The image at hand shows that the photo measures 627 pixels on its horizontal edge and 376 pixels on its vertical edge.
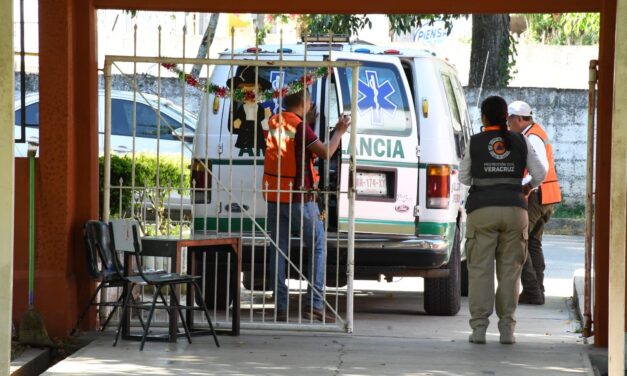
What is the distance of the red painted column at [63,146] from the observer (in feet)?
29.4

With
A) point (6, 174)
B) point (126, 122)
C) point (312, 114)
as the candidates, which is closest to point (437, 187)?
point (312, 114)

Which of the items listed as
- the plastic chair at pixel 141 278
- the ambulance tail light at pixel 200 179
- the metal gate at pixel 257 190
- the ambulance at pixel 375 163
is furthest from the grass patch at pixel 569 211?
the plastic chair at pixel 141 278

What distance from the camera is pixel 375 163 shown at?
10.4 m

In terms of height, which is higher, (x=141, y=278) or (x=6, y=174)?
(x=6, y=174)

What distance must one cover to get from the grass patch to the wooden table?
41.8ft

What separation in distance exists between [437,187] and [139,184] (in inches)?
166

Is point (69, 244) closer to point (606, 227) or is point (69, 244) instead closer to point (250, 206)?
point (250, 206)

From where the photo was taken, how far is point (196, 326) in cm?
934

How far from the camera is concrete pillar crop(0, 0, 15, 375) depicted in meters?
5.71

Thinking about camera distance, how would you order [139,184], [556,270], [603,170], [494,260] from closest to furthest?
[603,170] → [494,260] → [139,184] → [556,270]

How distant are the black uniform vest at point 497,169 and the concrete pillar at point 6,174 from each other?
423 centimetres

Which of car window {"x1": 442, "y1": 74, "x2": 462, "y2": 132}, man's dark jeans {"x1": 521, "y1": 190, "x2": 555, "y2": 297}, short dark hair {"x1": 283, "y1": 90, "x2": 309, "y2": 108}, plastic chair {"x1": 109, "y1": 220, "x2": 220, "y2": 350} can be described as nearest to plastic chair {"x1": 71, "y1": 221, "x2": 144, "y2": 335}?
plastic chair {"x1": 109, "y1": 220, "x2": 220, "y2": 350}

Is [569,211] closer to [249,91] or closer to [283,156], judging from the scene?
[283,156]

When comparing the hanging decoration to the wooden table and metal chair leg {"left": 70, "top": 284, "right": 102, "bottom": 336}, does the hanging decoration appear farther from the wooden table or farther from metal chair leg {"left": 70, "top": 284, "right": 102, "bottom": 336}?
metal chair leg {"left": 70, "top": 284, "right": 102, "bottom": 336}
